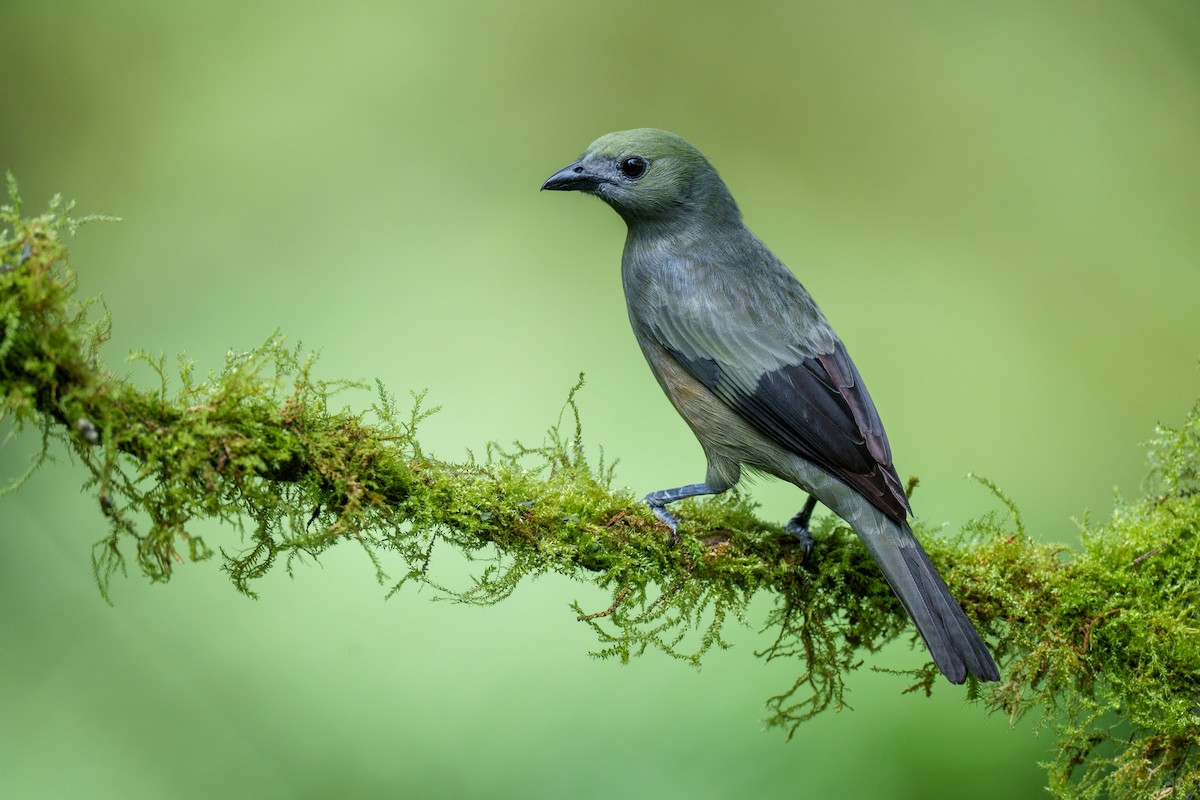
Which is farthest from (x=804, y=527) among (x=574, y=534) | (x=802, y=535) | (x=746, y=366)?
(x=574, y=534)

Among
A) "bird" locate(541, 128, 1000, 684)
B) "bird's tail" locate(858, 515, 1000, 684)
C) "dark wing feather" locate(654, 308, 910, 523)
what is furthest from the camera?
"dark wing feather" locate(654, 308, 910, 523)

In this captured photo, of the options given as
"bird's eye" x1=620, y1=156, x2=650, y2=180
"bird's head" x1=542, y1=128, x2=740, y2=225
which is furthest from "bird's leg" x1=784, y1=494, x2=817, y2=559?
"bird's eye" x1=620, y1=156, x2=650, y2=180

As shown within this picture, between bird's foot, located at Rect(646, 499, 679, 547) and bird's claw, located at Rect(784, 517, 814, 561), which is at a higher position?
bird's foot, located at Rect(646, 499, 679, 547)

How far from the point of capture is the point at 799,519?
2992 millimetres

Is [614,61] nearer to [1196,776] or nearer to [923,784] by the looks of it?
[923,784]

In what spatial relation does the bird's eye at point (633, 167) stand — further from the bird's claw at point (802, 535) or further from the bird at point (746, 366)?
the bird's claw at point (802, 535)

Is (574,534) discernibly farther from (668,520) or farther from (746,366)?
(746,366)

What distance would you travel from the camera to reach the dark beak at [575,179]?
10.6 feet

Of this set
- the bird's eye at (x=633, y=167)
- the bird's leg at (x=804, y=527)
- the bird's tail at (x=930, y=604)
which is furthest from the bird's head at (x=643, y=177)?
the bird's tail at (x=930, y=604)

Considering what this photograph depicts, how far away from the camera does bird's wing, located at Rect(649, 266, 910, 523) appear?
2775 millimetres

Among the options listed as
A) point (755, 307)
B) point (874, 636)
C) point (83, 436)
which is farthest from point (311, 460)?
point (874, 636)

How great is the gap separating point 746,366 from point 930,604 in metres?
0.81

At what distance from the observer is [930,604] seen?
2555 millimetres

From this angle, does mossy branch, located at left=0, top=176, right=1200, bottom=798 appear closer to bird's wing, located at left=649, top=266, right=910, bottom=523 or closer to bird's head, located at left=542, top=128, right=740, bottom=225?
bird's wing, located at left=649, top=266, right=910, bottom=523
